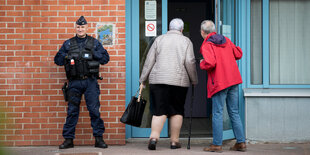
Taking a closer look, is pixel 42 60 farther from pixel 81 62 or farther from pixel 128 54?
pixel 128 54

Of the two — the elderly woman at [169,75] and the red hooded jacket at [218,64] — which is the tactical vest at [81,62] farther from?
the red hooded jacket at [218,64]

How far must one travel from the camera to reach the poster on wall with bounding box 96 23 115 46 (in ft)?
19.3

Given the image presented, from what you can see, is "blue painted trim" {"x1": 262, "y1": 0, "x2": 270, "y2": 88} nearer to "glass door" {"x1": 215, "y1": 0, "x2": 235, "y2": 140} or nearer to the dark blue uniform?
"glass door" {"x1": 215, "y1": 0, "x2": 235, "y2": 140}

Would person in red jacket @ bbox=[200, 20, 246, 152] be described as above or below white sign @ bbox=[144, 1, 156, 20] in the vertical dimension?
below

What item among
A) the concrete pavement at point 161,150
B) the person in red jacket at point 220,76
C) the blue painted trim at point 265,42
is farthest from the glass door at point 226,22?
the person in red jacket at point 220,76

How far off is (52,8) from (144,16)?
1.45 meters

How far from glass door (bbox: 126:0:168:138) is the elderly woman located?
90 cm

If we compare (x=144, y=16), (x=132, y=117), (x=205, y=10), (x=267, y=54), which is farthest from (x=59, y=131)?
(x=205, y=10)

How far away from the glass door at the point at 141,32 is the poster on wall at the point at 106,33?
425 mm

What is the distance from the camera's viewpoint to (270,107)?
5957mm

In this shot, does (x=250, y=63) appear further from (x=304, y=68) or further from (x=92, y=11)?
(x=92, y=11)

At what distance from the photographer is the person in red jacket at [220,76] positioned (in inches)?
199

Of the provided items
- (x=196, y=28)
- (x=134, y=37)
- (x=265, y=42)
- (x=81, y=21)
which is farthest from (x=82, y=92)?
(x=196, y=28)

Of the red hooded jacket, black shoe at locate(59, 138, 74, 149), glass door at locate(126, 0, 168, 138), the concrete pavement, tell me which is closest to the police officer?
black shoe at locate(59, 138, 74, 149)
